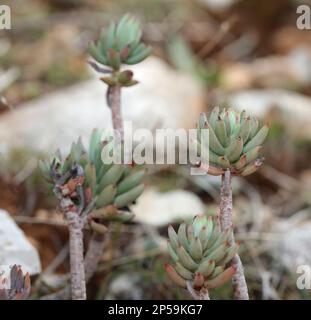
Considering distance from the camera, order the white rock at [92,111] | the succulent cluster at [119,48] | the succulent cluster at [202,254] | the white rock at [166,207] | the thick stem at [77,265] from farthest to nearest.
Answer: the white rock at [92,111]
the white rock at [166,207]
the succulent cluster at [119,48]
the thick stem at [77,265]
the succulent cluster at [202,254]

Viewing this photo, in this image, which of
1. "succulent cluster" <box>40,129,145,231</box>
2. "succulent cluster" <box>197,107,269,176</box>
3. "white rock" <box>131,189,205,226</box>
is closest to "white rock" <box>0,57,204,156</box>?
"white rock" <box>131,189,205,226</box>

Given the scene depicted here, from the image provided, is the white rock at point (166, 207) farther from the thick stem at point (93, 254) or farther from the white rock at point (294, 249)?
the thick stem at point (93, 254)

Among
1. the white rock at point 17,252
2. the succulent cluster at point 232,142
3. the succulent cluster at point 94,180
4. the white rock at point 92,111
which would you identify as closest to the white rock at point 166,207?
the white rock at point 92,111

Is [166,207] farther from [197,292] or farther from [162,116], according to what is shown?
[197,292]

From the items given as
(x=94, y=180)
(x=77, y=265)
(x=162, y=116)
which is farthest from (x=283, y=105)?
(x=77, y=265)

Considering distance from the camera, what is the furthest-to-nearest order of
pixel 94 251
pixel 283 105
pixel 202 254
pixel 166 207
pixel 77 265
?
pixel 283 105 → pixel 166 207 → pixel 94 251 → pixel 77 265 → pixel 202 254

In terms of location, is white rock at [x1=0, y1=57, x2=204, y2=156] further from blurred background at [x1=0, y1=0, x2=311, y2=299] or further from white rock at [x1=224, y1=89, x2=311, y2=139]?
white rock at [x1=224, y1=89, x2=311, y2=139]
